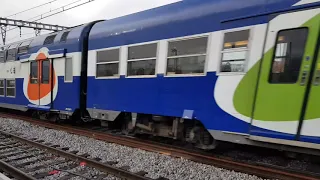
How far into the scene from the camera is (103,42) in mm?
8453

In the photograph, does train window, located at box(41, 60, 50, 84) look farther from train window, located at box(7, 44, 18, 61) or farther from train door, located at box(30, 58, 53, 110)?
train window, located at box(7, 44, 18, 61)

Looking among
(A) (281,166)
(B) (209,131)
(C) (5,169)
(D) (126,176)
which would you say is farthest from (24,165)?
(A) (281,166)

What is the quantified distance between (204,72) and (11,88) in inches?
434

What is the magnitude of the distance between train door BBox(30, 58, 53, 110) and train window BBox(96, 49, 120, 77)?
2.86 m

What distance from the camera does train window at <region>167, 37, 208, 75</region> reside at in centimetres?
600

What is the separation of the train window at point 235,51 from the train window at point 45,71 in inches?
290

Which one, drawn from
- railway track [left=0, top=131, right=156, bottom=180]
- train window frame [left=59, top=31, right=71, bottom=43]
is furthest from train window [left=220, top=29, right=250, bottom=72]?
train window frame [left=59, top=31, right=71, bottom=43]

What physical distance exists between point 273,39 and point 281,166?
7.74 ft

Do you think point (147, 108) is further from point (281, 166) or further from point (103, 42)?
point (281, 166)

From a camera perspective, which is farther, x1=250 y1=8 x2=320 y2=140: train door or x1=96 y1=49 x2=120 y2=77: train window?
x1=96 y1=49 x2=120 y2=77: train window

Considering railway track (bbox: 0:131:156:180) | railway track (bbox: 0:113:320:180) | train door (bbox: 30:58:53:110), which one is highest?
train door (bbox: 30:58:53:110)

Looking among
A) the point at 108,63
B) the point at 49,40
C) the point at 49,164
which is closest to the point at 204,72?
the point at 108,63

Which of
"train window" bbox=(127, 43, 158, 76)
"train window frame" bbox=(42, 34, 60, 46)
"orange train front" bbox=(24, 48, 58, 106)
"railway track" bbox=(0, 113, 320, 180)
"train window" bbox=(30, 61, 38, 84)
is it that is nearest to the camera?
"railway track" bbox=(0, 113, 320, 180)

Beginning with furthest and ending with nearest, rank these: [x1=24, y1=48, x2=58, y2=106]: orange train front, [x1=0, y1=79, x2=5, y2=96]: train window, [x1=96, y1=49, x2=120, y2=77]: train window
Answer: [x1=0, y1=79, x2=5, y2=96]: train window → [x1=24, y1=48, x2=58, y2=106]: orange train front → [x1=96, y1=49, x2=120, y2=77]: train window
